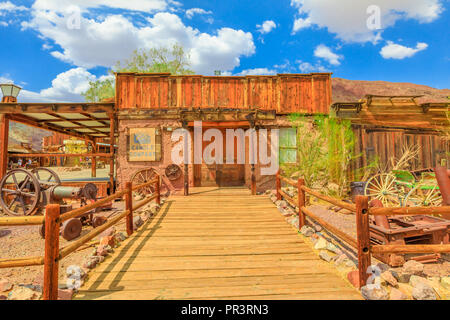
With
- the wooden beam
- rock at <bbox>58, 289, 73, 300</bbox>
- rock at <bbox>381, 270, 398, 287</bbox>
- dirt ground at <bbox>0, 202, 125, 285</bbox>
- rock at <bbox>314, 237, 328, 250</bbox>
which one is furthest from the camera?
the wooden beam

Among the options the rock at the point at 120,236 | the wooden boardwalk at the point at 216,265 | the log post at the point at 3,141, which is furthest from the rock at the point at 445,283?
the log post at the point at 3,141

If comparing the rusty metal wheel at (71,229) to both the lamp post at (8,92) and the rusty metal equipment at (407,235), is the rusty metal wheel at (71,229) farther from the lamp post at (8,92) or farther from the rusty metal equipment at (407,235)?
the lamp post at (8,92)

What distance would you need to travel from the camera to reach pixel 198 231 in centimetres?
460

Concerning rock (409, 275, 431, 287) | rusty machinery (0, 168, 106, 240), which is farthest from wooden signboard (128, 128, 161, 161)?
rock (409, 275, 431, 287)

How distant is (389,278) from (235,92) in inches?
325

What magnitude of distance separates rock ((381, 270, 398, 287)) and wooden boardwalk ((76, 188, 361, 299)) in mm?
408

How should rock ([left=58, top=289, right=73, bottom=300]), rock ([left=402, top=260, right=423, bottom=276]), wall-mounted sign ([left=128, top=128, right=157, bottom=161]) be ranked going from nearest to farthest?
rock ([left=58, top=289, right=73, bottom=300]), rock ([left=402, top=260, right=423, bottom=276]), wall-mounted sign ([left=128, top=128, right=157, bottom=161])

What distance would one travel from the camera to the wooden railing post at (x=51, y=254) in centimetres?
221

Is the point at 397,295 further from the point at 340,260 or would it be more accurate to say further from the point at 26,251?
the point at 26,251

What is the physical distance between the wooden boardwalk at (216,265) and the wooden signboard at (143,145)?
425 cm

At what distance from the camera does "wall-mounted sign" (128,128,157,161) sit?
29.2ft

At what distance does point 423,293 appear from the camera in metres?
2.24

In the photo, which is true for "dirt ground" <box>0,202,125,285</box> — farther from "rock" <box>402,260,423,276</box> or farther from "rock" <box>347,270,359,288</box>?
"rock" <box>402,260,423,276</box>

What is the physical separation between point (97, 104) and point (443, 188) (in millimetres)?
10933
